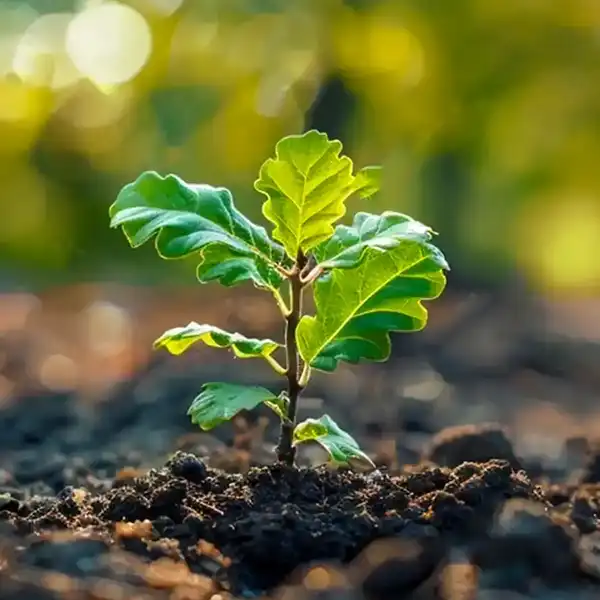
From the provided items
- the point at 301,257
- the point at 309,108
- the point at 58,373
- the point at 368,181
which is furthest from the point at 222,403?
the point at 309,108

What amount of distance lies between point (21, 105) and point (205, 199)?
6592 millimetres

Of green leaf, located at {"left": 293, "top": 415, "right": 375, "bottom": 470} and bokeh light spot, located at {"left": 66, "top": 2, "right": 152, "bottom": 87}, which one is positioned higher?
bokeh light spot, located at {"left": 66, "top": 2, "right": 152, "bottom": 87}

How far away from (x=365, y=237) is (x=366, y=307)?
10 centimetres

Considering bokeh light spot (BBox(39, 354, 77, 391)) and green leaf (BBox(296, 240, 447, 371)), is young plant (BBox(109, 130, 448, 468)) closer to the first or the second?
green leaf (BBox(296, 240, 447, 371))

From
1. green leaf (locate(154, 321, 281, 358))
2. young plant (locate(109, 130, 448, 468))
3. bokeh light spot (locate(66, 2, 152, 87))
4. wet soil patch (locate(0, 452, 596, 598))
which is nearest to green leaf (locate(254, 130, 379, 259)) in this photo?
young plant (locate(109, 130, 448, 468))

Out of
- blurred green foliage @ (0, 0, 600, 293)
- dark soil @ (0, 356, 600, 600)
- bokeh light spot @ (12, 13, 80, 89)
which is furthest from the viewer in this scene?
bokeh light spot @ (12, 13, 80, 89)

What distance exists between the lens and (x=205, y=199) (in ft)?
3.89

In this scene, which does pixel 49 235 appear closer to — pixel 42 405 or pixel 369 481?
pixel 42 405

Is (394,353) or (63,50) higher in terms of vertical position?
(63,50)

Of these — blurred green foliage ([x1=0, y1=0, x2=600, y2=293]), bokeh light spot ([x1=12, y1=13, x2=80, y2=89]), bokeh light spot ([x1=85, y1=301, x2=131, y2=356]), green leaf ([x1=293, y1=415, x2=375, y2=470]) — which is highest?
bokeh light spot ([x1=12, y1=13, x2=80, y2=89])

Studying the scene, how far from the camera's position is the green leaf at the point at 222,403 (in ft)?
→ 3.72

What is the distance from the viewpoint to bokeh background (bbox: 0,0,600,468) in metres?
3.25

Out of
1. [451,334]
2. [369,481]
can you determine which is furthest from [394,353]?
[369,481]

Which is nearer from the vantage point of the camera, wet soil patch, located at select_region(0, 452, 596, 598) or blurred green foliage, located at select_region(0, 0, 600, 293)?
wet soil patch, located at select_region(0, 452, 596, 598)
